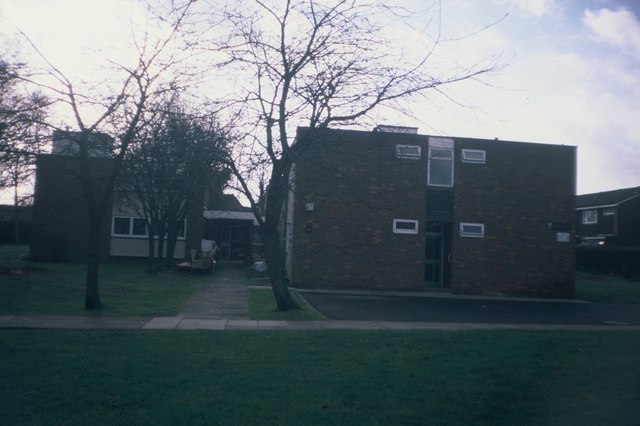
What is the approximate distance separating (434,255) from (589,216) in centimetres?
2866

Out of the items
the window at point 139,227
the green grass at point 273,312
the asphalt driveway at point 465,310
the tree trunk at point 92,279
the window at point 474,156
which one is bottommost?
the asphalt driveway at point 465,310

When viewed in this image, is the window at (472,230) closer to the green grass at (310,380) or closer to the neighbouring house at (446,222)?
the neighbouring house at (446,222)

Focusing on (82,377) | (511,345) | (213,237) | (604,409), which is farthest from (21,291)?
(213,237)

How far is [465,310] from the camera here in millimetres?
15117

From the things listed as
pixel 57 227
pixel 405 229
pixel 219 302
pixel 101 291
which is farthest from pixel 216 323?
pixel 57 227

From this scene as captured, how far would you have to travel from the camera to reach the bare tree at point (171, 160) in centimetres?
1120

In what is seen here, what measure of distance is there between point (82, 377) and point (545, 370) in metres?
5.62

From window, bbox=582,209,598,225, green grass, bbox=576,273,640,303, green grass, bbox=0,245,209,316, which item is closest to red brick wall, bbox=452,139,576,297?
green grass, bbox=576,273,640,303

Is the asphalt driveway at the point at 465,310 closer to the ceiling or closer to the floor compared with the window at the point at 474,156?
closer to the floor

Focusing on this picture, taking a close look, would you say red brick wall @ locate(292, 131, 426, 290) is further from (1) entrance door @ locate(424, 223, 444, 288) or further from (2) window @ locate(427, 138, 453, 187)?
(1) entrance door @ locate(424, 223, 444, 288)

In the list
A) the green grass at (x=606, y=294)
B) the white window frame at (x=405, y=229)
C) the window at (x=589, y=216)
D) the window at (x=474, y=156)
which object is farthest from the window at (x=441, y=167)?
the window at (x=589, y=216)

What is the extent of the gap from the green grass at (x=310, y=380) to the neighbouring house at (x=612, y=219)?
3643 cm

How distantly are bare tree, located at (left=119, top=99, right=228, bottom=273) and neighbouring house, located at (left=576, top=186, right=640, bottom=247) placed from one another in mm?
31881

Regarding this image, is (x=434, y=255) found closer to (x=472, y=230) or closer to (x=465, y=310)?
(x=472, y=230)
